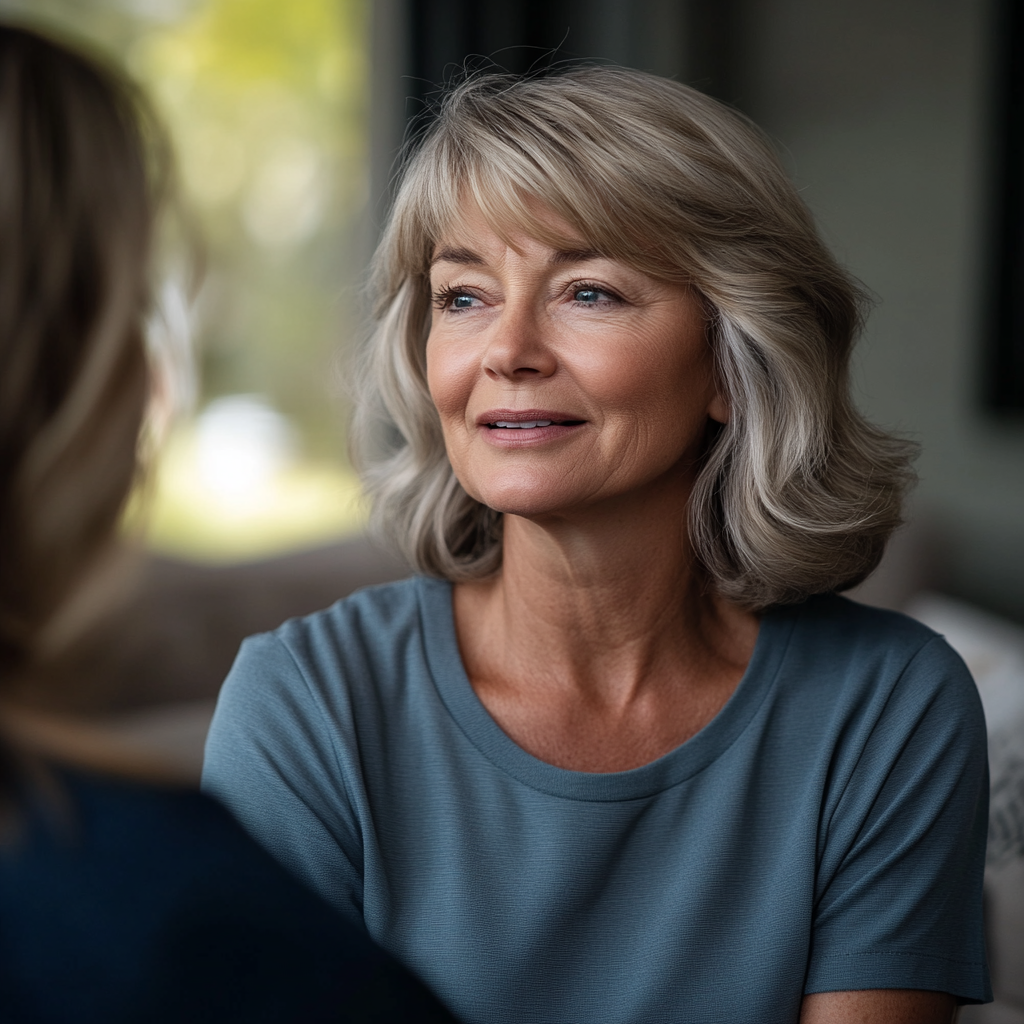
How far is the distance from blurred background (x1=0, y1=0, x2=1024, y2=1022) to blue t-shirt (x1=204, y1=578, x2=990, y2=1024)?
45.0 inches

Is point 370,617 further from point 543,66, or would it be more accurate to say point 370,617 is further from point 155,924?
point 543,66

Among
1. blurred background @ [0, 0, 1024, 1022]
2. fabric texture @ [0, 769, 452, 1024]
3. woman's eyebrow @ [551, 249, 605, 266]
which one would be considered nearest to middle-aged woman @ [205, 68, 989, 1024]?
woman's eyebrow @ [551, 249, 605, 266]

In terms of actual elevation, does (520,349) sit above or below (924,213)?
below

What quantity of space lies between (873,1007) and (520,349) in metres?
0.79

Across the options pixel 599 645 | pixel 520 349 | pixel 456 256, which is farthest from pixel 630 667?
pixel 456 256

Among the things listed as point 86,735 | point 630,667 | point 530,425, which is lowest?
point 630,667

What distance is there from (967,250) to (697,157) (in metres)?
2.01

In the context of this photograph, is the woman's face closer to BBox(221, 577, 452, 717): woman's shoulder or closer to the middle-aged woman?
the middle-aged woman

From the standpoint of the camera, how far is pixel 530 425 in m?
1.21

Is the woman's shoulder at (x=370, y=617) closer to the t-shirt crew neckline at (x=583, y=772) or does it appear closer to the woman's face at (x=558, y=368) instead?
the t-shirt crew neckline at (x=583, y=772)

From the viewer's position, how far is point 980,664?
1.98 metres

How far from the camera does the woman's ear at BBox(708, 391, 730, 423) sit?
1333 millimetres

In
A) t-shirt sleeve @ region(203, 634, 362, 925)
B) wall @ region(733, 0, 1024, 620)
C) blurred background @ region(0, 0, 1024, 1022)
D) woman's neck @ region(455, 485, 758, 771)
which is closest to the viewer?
t-shirt sleeve @ region(203, 634, 362, 925)

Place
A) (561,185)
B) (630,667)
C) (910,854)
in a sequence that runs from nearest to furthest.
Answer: (561,185) → (910,854) → (630,667)
